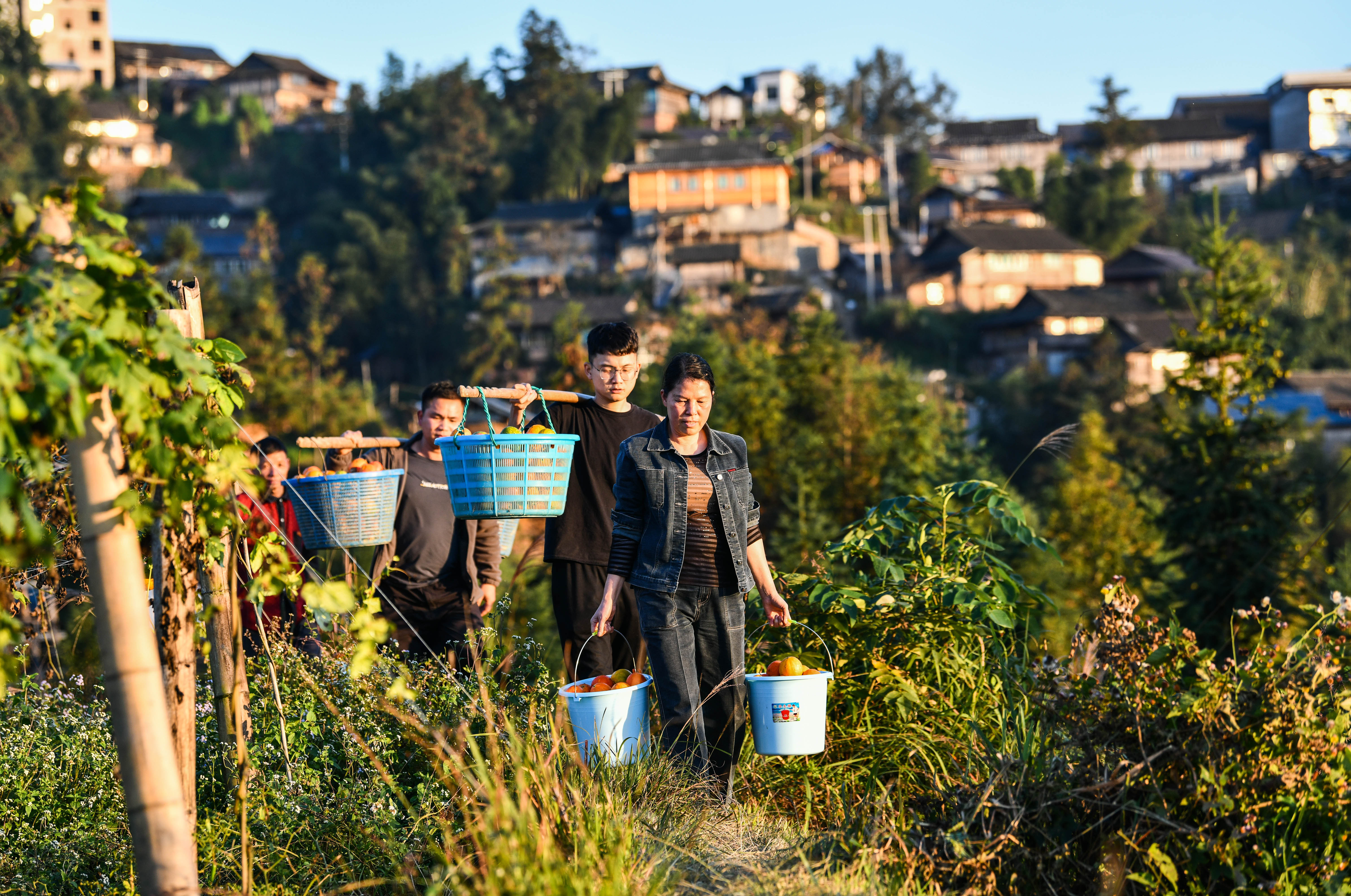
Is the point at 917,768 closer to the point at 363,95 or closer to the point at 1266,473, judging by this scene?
the point at 1266,473

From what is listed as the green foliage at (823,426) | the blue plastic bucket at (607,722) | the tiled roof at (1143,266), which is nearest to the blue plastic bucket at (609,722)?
the blue plastic bucket at (607,722)

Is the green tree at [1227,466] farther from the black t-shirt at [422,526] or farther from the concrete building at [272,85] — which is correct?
the concrete building at [272,85]

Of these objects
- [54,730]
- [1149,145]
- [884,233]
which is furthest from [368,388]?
[1149,145]

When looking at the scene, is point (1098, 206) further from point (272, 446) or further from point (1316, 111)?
point (272, 446)

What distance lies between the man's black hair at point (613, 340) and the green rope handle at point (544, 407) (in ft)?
0.75

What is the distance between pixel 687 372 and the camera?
3.97 m

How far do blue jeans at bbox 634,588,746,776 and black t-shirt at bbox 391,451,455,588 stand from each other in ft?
5.90

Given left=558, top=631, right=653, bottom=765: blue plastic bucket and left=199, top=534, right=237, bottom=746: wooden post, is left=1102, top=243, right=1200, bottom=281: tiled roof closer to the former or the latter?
left=558, top=631, right=653, bottom=765: blue plastic bucket

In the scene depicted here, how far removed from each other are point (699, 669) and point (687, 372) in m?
A: 1.00

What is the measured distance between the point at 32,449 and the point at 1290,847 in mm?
2916

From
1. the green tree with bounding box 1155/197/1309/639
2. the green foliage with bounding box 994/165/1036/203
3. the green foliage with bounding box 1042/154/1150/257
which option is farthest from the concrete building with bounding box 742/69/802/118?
the green tree with bounding box 1155/197/1309/639

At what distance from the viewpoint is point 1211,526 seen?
42.2 feet

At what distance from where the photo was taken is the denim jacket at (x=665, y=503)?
4008 mm

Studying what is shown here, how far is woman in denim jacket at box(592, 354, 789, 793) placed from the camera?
3.98 metres
